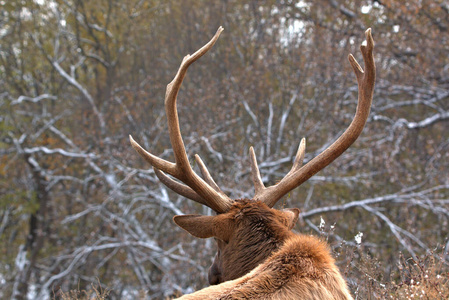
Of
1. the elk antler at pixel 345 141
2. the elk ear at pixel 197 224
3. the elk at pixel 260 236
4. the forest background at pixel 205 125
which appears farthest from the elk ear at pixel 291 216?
the forest background at pixel 205 125

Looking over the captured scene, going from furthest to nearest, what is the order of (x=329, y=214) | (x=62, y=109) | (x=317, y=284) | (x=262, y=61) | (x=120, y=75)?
(x=62, y=109)
(x=120, y=75)
(x=262, y=61)
(x=329, y=214)
(x=317, y=284)

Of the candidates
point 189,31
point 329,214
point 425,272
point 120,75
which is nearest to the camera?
point 425,272

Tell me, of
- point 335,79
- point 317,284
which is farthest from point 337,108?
point 317,284

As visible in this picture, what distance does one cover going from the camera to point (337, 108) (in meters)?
10.8

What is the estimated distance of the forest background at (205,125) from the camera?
9.93 meters

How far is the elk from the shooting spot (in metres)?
2.43

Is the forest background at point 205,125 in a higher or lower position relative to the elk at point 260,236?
higher

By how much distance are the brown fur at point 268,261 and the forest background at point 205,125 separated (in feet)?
16.9

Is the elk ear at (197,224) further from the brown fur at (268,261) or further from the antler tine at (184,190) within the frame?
the antler tine at (184,190)

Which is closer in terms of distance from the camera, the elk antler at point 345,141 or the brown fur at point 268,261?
the brown fur at point 268,261

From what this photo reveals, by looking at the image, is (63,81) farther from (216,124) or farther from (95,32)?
(216,124)

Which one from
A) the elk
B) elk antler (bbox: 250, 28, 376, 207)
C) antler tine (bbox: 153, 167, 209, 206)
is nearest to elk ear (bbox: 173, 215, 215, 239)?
the elk

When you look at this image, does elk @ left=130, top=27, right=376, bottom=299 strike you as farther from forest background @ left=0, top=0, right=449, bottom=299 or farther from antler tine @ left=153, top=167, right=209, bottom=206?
forest background @ left=0, top=0, right=449, bottom=299

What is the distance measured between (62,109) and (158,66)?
11.9ft
